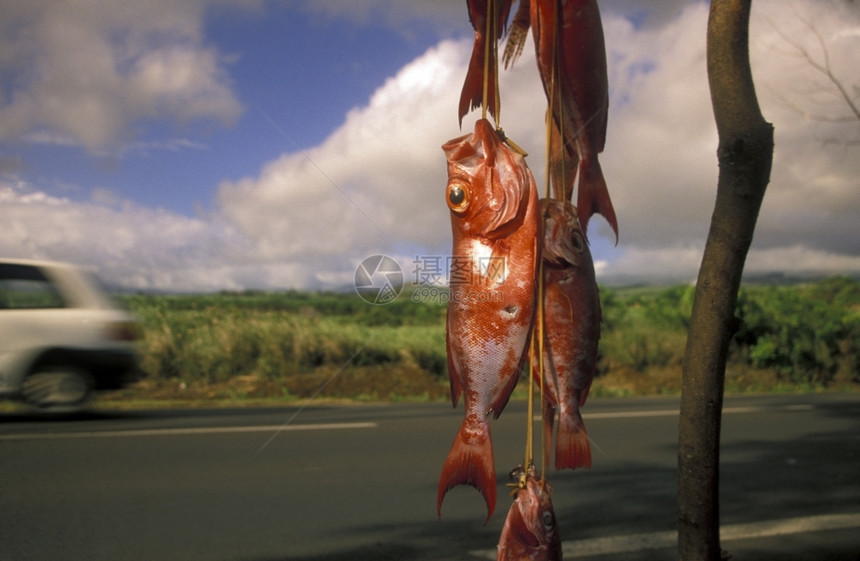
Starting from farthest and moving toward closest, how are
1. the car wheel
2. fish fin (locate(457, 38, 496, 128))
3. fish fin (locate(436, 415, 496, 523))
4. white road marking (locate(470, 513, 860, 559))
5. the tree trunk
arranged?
the car wheel < white road marking (locate(470, 513, 860, 559)) < the tree trunk < fish fin (locate(457, 38, 496, 128)) < fish fin (locate(436, 415, 496, 523))

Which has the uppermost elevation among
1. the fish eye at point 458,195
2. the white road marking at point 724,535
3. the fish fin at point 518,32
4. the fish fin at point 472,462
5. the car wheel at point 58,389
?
the fish fin at point 518,32

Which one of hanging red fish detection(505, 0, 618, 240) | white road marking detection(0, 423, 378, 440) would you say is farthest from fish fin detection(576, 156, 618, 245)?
white road marking detection(0, 423, 378, 440)

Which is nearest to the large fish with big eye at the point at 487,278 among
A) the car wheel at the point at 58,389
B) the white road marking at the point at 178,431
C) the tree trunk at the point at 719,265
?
the tree trunk at the point at 719,265

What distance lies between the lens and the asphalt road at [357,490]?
3.90m

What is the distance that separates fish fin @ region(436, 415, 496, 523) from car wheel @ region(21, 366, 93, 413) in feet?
26.7

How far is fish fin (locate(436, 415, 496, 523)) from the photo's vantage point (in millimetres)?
828

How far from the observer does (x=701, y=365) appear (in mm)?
1297

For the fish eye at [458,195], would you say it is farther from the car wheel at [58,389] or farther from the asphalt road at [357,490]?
the car wheel at [58,389]

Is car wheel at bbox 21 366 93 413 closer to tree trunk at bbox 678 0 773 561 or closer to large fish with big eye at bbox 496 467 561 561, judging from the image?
tree trunk at bbox 678 0 773 561

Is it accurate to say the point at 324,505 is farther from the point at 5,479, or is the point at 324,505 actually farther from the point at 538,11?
the point at 538,11

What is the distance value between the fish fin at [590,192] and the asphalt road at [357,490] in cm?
309

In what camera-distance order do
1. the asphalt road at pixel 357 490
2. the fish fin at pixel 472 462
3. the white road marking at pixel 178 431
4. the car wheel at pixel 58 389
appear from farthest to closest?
the car wheel at pixel 58 389, the white road marking at pixel 178 431, the asphalt road at pixel 357 490, the fish fin at pixel 472 462

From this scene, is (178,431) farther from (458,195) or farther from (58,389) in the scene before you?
(458,195)

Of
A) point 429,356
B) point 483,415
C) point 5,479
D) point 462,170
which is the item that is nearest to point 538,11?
point 462,170
